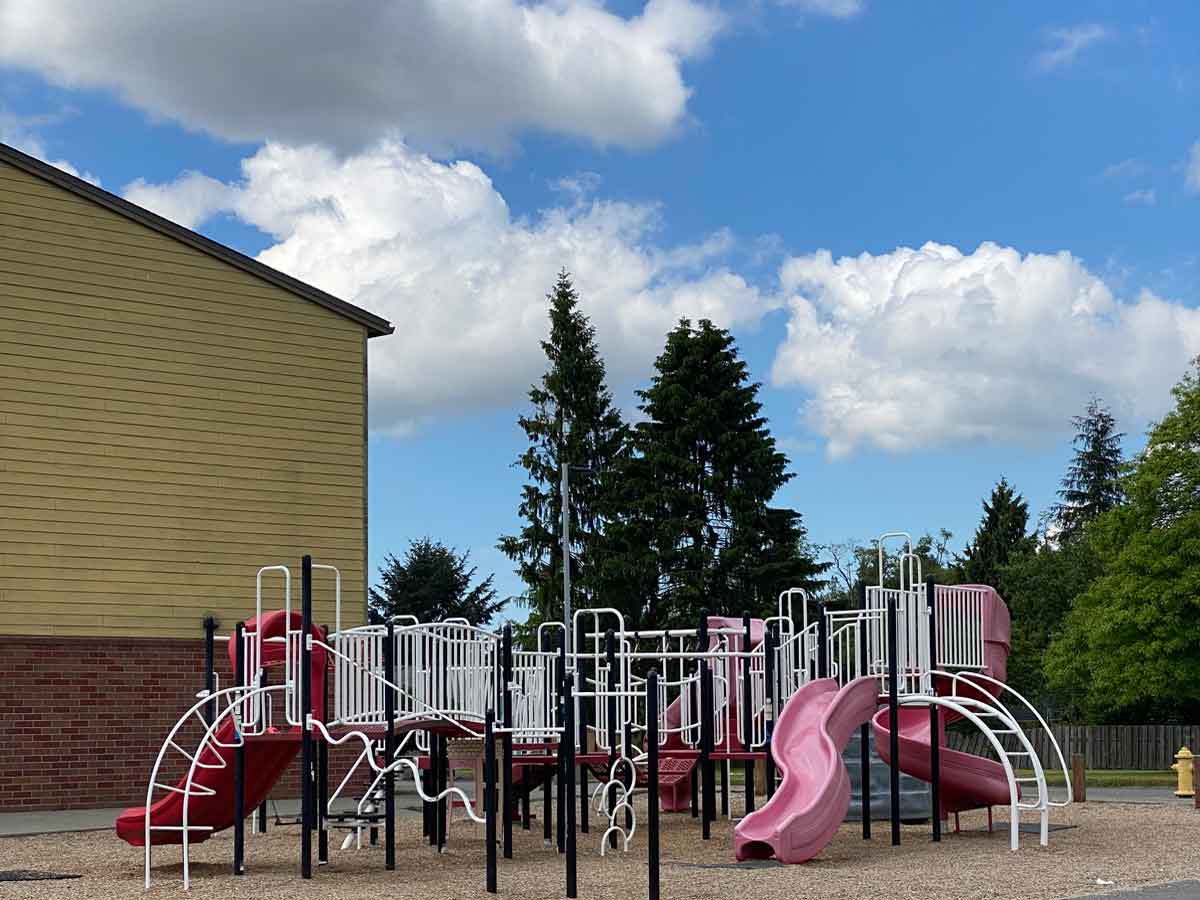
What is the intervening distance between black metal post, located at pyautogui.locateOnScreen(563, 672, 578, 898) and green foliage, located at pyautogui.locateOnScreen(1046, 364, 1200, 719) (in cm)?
3266

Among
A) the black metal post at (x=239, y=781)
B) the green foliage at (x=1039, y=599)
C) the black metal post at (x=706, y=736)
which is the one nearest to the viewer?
the black metal post at (x=239, y=781)

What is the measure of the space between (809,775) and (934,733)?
8.73 feet

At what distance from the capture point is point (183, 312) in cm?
2842

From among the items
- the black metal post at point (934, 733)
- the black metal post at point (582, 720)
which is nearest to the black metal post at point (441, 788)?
the black metal post at point (582, 720)

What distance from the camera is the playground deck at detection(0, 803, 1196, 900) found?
14.6m

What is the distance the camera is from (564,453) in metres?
58.9

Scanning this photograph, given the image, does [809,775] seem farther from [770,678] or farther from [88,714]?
[88,714]

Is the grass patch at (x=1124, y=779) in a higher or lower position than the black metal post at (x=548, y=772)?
lower

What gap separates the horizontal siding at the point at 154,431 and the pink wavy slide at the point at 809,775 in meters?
12.5

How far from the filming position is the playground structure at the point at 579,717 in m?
16.4

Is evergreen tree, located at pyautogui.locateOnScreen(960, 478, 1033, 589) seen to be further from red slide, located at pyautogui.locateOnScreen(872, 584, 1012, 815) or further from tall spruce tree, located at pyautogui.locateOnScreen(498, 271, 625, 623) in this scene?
red slide, located at pyautogui.locateOnScreen(872, 584, 1012, 815)

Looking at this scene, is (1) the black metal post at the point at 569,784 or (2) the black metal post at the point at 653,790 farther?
(1) the black metal post at the point at 569,784

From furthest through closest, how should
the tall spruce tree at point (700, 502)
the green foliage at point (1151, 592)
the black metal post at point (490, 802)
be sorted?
the tall spruce tree at point (700, 502)
the green foliage at point (1151, 592)
the black metal post at point (490, 802)

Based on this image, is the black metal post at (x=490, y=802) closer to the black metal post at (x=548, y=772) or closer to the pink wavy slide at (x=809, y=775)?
the black metal post at (x=548, y=772)
